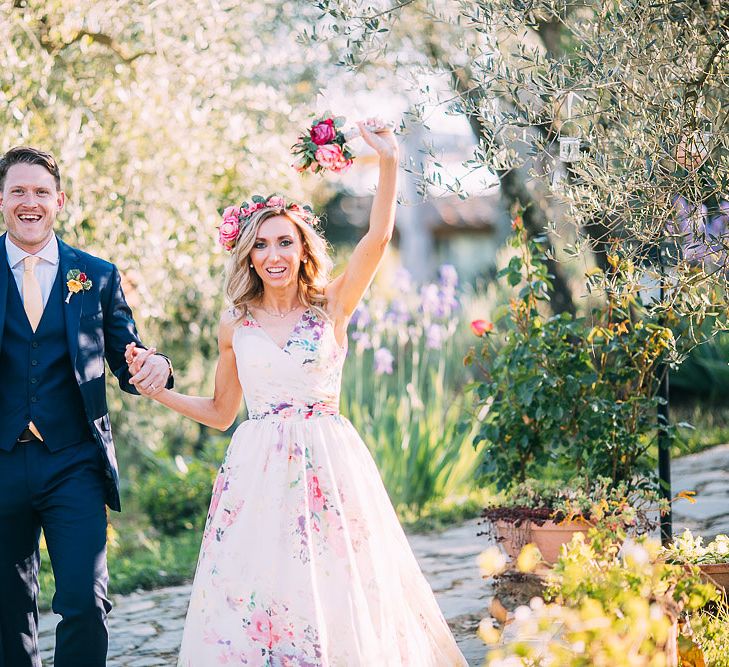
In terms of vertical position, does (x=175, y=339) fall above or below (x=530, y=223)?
below

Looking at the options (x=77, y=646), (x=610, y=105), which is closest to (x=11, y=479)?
(x=77, y=646)

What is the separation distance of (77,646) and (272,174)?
14.9ft

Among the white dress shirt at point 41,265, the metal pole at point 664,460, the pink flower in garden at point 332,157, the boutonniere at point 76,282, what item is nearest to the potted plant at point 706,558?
the metal pole at point 664,460

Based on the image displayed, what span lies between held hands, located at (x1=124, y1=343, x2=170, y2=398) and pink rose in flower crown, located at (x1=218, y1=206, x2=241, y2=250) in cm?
56

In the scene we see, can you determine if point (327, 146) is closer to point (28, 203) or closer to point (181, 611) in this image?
point (28, 203)

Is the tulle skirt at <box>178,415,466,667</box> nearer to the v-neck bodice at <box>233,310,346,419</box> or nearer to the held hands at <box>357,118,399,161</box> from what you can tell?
the v-neck bodice at <box>233,310,346,419</box>

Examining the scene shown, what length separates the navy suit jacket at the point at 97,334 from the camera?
355 centimetres

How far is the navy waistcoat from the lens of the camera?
3.47 metres

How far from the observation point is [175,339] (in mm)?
8109

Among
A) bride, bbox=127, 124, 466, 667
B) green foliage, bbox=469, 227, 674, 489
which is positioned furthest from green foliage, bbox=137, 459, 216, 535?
bride, bbox=127, 124, 466, 667

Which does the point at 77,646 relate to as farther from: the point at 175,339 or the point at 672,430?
the point at 175,339

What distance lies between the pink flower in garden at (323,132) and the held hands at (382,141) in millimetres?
169

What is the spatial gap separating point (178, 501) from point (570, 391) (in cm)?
407

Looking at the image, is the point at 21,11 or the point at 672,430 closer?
the point at 672,430
